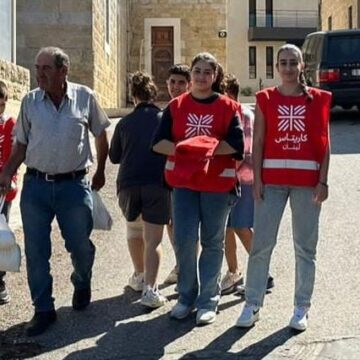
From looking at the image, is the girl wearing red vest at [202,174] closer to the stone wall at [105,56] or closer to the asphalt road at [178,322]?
the asphalt road at [178,322]

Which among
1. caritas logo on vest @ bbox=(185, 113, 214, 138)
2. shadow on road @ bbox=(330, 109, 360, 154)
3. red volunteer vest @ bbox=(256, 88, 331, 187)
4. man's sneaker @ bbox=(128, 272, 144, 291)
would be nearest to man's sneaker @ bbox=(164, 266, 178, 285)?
man's sneaker @ bbox=(128, 272, 144, 291)

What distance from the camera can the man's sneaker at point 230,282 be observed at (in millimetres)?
6551

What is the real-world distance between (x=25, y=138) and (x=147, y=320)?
1627mm

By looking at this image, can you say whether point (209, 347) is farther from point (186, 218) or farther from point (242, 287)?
point (242, 287)

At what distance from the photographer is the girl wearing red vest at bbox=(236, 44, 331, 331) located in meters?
5.26

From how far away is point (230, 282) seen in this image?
6.59 metres

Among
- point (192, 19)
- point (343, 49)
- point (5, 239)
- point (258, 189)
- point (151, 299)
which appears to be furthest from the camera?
point (192, 19)

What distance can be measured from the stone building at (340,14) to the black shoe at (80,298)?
80.9ft

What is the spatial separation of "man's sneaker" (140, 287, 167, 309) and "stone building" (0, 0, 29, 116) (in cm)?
420

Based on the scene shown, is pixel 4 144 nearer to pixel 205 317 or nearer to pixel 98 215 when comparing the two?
pixel 98 215

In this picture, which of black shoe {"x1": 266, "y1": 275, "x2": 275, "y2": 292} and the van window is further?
the van window

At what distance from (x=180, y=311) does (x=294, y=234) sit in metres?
1.04

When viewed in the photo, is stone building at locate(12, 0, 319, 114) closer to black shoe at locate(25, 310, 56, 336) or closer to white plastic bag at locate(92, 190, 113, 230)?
white plastic bag at locate(92, 190, 113, 230)

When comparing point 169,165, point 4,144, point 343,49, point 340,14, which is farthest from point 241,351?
point 340,14
